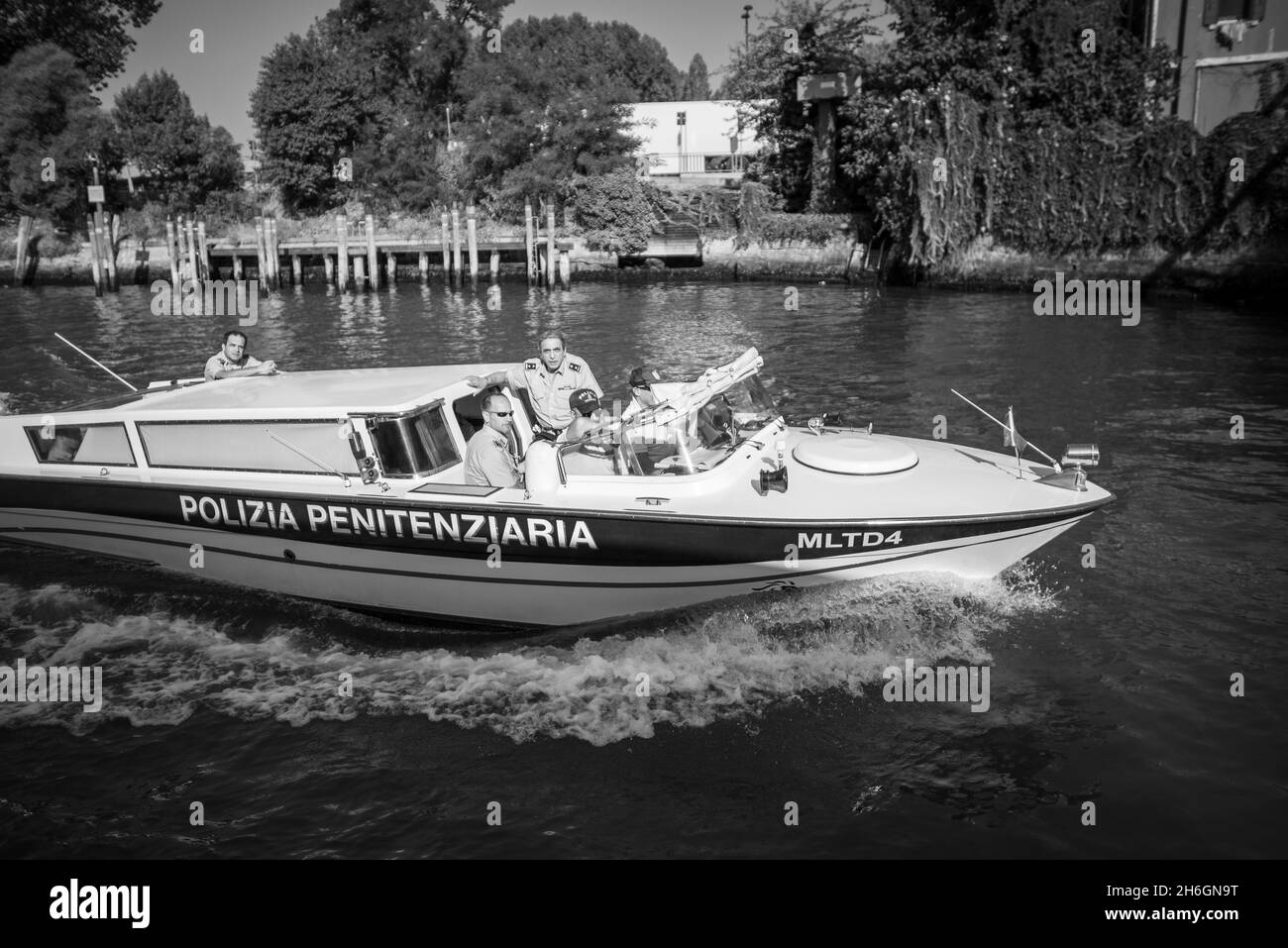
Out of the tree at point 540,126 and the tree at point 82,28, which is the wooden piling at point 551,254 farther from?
the tree at point 82,28

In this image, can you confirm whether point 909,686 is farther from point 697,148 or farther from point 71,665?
point 697,148

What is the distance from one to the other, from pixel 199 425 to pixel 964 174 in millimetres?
31004

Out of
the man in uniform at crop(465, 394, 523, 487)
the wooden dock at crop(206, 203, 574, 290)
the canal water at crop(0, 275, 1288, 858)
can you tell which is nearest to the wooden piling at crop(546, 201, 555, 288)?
the wooden dock at crop(206, 203, 574, 290)

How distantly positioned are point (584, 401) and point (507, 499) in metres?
1.12

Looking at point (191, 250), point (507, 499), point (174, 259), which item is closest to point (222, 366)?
point (507, 499)

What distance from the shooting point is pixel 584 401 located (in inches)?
360

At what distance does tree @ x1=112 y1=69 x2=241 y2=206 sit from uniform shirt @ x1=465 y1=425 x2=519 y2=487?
51.1m

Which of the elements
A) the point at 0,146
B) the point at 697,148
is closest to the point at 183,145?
the point at 0,146

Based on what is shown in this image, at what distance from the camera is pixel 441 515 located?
8.88 metres

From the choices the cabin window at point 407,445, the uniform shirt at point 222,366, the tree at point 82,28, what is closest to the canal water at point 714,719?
the cabin window at point 407,445

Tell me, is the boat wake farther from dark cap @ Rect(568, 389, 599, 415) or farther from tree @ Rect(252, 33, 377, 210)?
tree @ Rect(252, 33, 377, 210)

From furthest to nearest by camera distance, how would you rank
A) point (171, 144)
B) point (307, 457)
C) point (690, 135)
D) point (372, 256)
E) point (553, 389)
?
point (690, 135) < point (171, 144) < point (372, 256) < point (553, 389) < point (307, 457)

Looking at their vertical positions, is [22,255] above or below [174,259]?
above

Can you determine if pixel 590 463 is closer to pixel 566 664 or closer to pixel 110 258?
pixel 566 664
